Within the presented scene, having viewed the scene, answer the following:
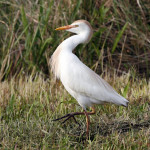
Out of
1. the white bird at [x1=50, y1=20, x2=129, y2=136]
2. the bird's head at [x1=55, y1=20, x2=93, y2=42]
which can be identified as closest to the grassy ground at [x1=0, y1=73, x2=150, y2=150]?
the white bird at [x1=50, y1=20, x2=129, y2=136]

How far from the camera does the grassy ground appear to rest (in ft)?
9.13

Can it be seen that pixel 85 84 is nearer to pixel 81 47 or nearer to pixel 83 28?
pixel 83 28

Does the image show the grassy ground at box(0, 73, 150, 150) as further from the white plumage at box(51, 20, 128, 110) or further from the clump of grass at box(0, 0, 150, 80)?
the clump of grass at box(0, 0, 150, 80)

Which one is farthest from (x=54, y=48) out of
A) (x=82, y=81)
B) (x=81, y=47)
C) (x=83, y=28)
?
(x=82, y=81)

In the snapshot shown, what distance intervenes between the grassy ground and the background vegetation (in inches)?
0.4

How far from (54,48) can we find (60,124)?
6.55ft

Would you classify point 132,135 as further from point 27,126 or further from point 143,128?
point 27,126

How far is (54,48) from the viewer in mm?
5016

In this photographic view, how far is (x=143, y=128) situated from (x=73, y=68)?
31.3 inches

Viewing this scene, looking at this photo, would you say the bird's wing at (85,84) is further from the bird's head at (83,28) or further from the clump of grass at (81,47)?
the clump of grass at (81,47)

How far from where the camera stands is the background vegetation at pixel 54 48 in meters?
3.64

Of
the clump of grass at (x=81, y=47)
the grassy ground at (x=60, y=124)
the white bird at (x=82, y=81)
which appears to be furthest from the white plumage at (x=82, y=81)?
the clump of grass at (x=81, y=47)

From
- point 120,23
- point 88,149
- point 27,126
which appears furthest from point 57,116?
point 120,23

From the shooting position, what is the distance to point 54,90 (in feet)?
13.9
